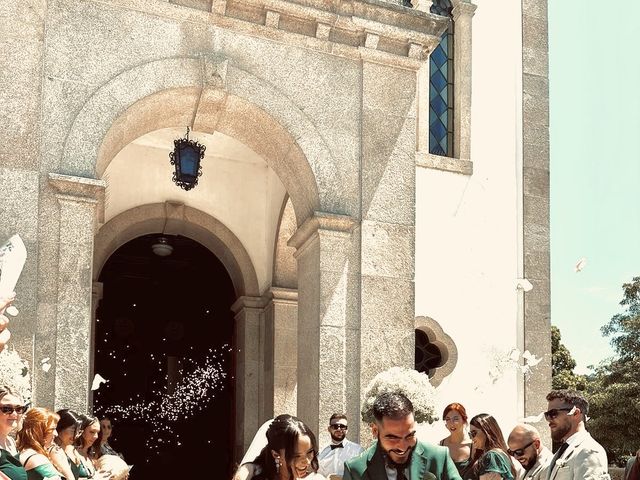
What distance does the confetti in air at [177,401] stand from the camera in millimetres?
17953

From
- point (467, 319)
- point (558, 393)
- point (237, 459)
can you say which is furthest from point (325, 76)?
point (237, 459)

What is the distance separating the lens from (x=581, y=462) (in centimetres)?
717

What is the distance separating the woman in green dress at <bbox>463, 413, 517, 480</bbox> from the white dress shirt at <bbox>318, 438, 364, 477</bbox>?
2.39 meters

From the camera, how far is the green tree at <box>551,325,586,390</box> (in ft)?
155

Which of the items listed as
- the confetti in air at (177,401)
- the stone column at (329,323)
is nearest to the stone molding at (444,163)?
the stone column at (329,323)

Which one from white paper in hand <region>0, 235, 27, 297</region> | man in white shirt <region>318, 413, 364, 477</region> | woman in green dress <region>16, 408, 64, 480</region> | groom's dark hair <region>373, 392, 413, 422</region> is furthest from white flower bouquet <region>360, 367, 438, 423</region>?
groom's dark hair <region>373, 392, 413, 422</region>

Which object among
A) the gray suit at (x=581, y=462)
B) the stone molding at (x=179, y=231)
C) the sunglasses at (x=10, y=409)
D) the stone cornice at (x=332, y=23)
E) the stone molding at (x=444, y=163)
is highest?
the stone cornice at (x=332, y=23)

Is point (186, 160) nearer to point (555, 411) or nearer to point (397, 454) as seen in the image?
point (555, 411)

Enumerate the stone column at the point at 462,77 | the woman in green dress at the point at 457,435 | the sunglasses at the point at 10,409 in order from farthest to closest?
the stone column at the point at 462,77 → the woman in green dress at the point at 457,435 → the sunglasses at the point at 10,409

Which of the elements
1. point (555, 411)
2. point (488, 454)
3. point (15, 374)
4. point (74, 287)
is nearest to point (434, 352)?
point (74, 287)

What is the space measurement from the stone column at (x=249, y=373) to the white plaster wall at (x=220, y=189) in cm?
43

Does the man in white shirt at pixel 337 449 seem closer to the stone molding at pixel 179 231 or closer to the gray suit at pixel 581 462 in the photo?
the gray suit at pixel 581 462

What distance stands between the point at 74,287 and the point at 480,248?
6716 mm

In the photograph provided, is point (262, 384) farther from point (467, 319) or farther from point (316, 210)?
point (316, 210)
